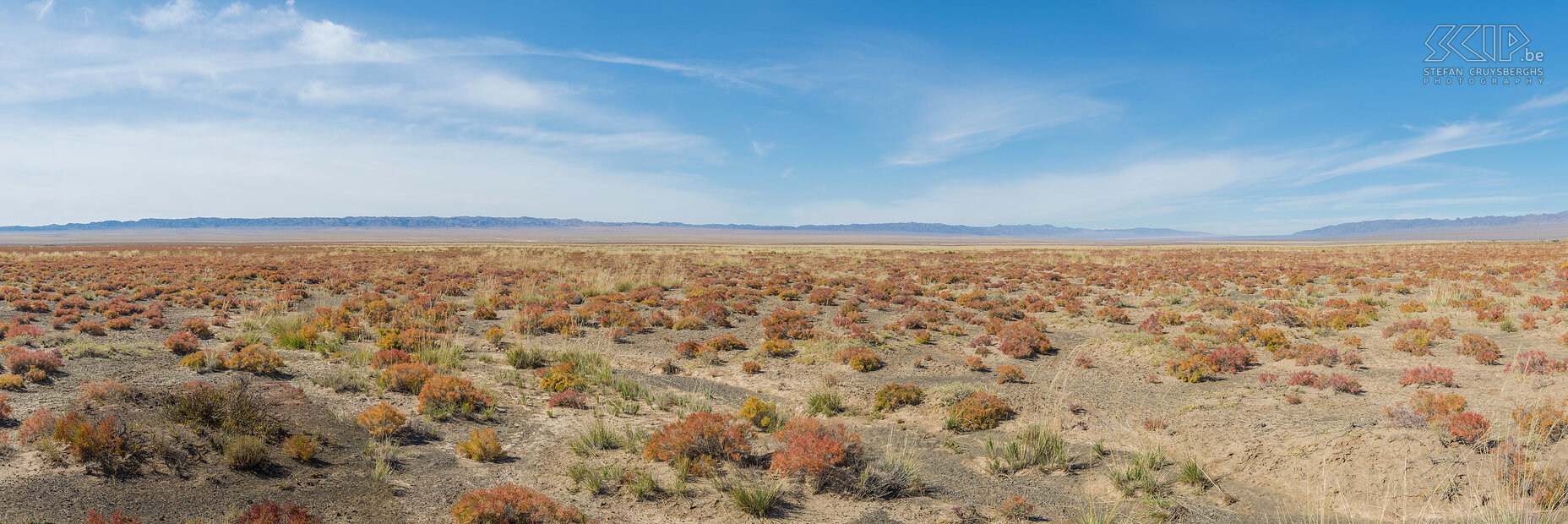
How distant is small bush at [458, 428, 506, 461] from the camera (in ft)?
21.6

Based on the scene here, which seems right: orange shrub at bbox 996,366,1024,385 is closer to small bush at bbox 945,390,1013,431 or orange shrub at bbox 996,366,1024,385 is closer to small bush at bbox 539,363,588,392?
small bush at bbox 945,390,1013,431

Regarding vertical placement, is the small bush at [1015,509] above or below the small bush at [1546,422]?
below

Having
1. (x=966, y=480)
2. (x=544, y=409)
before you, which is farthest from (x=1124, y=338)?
(x=544, y=409)

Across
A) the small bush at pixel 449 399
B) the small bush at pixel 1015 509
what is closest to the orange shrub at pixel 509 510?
the small bush at pixel 449 399

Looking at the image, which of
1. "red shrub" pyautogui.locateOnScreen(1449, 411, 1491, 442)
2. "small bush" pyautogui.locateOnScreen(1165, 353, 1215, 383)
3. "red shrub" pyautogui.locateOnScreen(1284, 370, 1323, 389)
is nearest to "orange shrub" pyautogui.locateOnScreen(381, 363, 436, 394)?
"small bush" pyautogui.locateOnScreen(1165, 353, 1215, 383)

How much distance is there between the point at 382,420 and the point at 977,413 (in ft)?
23.7

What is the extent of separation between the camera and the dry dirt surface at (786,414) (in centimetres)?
541

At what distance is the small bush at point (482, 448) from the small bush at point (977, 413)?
5.45 m

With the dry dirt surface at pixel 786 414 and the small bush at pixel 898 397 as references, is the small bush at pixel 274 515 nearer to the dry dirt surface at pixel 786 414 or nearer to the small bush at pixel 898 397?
the dry dirt surface at pixel 786 414

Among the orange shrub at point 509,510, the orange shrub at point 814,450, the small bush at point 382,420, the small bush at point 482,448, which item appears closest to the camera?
the orange shrub at point 509,510

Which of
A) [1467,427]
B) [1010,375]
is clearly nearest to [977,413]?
[1010,375]

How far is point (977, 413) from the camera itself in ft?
26.4

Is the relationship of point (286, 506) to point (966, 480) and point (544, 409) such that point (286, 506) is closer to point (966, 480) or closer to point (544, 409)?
point (544, 409)

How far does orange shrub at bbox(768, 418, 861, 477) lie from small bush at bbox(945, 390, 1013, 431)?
201 centimetres
